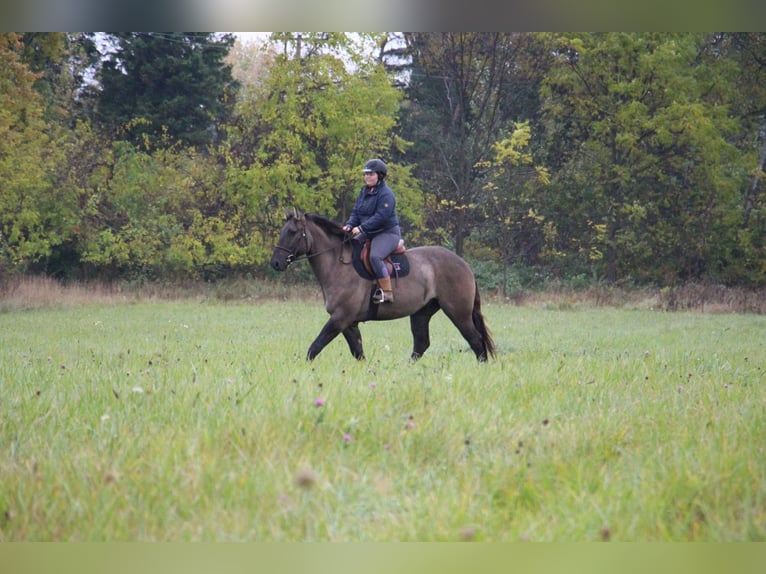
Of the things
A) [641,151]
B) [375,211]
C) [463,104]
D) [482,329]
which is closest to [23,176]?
[375,211]

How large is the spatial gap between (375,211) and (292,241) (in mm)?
922

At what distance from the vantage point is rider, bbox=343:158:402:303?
7.30 m

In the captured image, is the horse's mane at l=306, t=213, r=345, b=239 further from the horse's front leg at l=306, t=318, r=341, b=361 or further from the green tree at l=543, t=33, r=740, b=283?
the green tree at l=543, t=33, r=740, b=283

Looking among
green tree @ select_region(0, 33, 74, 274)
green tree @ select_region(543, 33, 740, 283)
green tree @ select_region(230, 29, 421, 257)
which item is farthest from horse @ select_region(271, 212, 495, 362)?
green tree @ select_region(543, 33, 740, 283)

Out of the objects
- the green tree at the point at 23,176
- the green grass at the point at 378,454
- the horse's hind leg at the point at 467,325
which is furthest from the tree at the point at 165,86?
the green grass at the point at 378,454

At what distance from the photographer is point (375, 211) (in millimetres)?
7391

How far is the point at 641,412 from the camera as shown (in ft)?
15.1

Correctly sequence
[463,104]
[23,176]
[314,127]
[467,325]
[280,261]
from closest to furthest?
Answer: [280,261], [467,325], [23,176], [314,127], [463,104]

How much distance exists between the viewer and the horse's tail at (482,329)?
800 centimetres

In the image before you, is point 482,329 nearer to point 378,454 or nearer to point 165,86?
point 378,454

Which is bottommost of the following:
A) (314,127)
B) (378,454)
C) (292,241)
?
(378,454)

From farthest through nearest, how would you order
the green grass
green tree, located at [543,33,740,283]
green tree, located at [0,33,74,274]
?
green tree, located at [543,33,740,283] < green tree, located at [0,33,74,274] < the green grass

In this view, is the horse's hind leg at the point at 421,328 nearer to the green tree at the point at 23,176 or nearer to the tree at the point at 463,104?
the green tree at the point at 23,176
